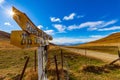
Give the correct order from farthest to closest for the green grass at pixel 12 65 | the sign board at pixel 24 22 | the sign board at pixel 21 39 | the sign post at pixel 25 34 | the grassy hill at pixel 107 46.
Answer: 1. the grassy hill at pixel 107 46
2. the green grass at pixel 12 65
3. the sign board at pixel 21 39
4. the sign post at pixel 25 34
5. the sign board at pixel 24 22

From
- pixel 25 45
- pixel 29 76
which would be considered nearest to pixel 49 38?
pixel 25 45

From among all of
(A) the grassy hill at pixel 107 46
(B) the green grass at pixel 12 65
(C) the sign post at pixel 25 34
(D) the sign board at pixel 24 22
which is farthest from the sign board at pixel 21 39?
(A) the grassy hill at pixel 107 46

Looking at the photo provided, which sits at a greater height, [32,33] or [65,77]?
[32,33]

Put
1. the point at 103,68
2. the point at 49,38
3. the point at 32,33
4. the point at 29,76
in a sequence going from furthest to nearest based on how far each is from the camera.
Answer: the point at 103,68, the point at 29,76, the point at 49,38, the point at 32,33

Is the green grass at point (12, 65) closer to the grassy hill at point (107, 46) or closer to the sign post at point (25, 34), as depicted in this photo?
the sign post at point (25, 34)

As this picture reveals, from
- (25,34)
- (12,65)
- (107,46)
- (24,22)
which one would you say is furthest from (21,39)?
(107,46)

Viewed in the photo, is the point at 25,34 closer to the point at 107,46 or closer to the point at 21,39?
the point at 21,39

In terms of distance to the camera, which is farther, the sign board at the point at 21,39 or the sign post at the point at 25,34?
the sign board at the point at 21,39

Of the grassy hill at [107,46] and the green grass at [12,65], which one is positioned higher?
the grassy hill at [107,46]

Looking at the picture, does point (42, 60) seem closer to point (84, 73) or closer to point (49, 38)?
point (49, 38)

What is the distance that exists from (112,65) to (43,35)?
46.8ft

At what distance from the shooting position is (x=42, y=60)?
6793 mm

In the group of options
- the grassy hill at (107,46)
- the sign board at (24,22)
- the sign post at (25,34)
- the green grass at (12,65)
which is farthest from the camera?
the grassy hill at (107,46)

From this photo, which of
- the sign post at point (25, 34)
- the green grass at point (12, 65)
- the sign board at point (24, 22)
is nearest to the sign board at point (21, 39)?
the sign post at point (25, 34)
